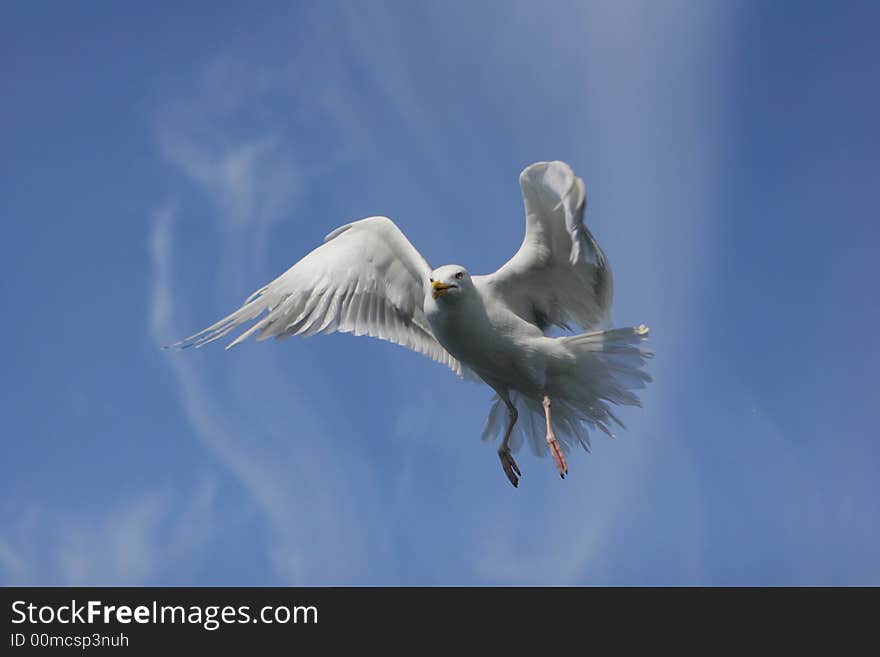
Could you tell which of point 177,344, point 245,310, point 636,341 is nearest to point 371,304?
point 245,310

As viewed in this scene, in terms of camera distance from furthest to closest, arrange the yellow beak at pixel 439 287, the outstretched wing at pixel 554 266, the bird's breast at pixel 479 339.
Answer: the bird's breast at pixel 479 339 < the yellow beak at pixel 439 287 < the outstretched wing at pixel 554 266

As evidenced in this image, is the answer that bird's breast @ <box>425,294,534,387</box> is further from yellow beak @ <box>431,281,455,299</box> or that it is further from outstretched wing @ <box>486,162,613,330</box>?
outstretched wing @ <box>486,162,613,330</box>

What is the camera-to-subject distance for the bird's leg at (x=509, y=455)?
31.8ft

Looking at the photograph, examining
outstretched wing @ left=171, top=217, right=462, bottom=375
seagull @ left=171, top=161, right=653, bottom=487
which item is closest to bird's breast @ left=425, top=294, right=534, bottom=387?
seagull @ left=171, top=161, right=653, bottom=487

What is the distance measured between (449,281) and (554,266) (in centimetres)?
119

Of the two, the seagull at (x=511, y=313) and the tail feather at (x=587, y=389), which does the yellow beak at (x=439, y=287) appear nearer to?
the seagull at (x=511, y=313)

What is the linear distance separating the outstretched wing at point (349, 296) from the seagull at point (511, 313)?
0.01 metres

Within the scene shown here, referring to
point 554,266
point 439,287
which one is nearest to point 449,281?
point 439,287

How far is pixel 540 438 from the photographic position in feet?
33.4

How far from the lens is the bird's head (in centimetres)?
851

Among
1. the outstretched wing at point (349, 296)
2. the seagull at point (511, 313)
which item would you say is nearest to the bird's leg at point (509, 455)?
the seagull at point (511, 313)

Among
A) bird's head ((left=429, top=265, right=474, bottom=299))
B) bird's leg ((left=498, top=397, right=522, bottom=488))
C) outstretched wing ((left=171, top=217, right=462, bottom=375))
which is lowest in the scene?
bird's leg ((left=498, top=397, right=522, bottom=488))

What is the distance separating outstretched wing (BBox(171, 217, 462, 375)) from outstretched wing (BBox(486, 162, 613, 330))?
1067mm

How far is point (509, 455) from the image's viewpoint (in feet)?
32.2
